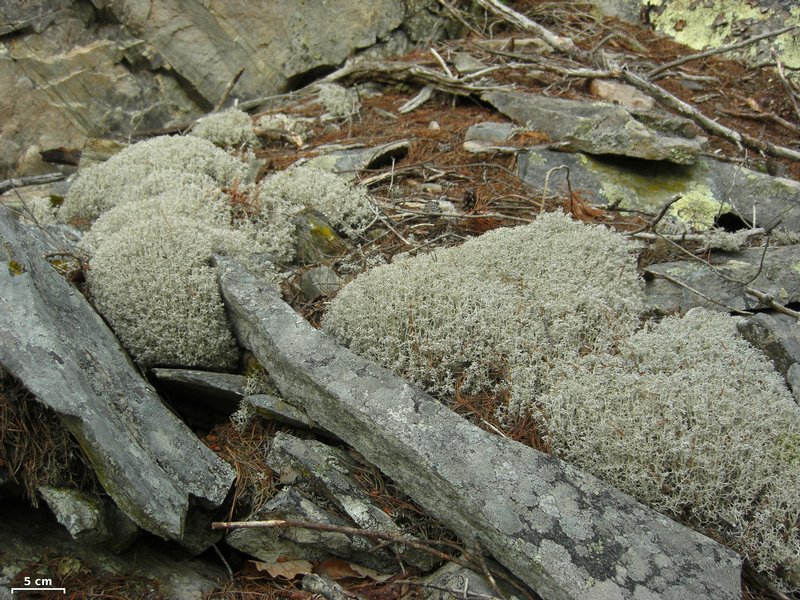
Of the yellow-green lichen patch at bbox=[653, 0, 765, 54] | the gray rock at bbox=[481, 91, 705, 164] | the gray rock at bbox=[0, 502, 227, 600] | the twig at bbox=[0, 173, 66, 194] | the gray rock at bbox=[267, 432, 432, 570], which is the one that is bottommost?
the gray rock at bbox=[0, 502, 227, 600]

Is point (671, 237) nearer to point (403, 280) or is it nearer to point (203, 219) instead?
point (403, 280)

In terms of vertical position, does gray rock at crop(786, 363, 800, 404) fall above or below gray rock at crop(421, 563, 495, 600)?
above

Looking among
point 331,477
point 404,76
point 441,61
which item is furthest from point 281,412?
point 441,61

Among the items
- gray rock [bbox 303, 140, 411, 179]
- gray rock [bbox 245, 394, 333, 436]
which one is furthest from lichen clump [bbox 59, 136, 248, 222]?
gray rock [bbox 245, 394, 333, 436]

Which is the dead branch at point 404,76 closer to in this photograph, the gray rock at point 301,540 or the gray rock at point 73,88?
the gray rock at point 73,88

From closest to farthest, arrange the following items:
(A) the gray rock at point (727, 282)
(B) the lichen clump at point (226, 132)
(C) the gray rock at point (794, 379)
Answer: (C) the gray rock at point (794, 379)
(A) the gray rock at point (727, 282)
(B) the lichen clump at point (226, 132)

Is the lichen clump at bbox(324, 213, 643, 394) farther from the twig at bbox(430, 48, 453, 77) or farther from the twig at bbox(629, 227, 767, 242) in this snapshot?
the twig at bbox(430, 48, 453, 77)

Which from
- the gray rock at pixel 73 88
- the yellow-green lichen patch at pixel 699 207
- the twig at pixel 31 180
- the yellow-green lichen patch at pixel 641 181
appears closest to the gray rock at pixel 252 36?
the gray rock at pixel 73 88
